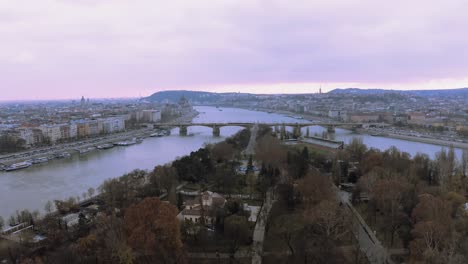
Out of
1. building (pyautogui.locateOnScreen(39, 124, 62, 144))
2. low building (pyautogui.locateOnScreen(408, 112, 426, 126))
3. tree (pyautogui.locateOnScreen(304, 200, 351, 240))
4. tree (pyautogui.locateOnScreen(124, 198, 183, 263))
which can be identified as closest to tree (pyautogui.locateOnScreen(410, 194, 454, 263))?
tree (pyautogui.locateOnScreen(304, 200, 351, 240))

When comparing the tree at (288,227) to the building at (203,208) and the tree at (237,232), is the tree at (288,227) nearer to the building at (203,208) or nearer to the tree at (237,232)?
the tree at (237,232)

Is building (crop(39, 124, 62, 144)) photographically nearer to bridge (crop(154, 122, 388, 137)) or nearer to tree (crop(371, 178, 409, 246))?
bridge (crop(154, 122, 388, 137))

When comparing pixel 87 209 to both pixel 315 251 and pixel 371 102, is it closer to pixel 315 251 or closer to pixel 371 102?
pixel 315 251

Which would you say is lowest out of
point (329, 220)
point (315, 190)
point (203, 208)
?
point (203, 208)

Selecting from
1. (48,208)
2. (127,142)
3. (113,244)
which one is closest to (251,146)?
(127,142)

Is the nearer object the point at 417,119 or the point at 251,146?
the point at 251,146

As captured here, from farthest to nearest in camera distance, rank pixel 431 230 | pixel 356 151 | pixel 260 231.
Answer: pixel 356 151, pixel 260 231, pixel 431 230

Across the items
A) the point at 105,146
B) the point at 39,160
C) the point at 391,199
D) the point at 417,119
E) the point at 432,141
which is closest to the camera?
the point at 391,199

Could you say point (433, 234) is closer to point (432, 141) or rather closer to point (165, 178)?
point (165, 178)
